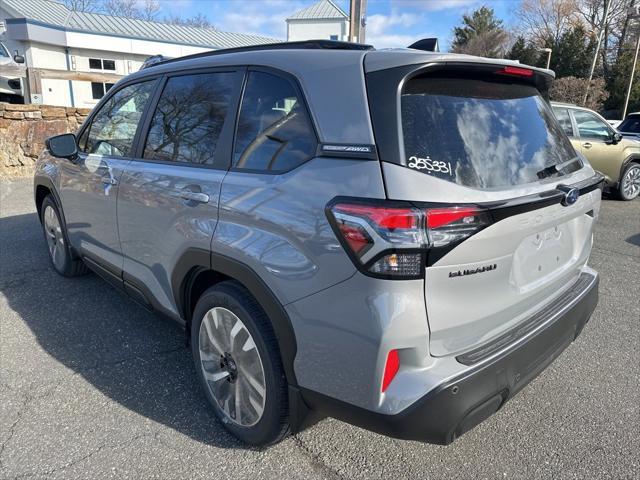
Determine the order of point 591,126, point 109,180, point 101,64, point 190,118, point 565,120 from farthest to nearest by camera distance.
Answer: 1. point 101,64
2. point 591,126
3. point 565,120
4. point 109,180
5. point 190,118

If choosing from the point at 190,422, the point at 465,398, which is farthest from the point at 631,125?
the point at 190,422

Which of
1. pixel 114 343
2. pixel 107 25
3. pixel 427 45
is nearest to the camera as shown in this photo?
pixel 427 45

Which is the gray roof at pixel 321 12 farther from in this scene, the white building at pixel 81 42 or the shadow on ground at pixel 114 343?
the shadow on ground at pixel 114 343

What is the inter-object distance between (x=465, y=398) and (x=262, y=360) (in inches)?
34.9

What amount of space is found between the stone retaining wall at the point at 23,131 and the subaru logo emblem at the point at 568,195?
11.0 meters

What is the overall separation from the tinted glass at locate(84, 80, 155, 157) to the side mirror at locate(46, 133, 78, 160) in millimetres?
102

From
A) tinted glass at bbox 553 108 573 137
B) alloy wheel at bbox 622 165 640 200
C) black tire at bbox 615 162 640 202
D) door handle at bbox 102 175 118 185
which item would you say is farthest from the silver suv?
alloy wheel at bbox 622 165 640 200

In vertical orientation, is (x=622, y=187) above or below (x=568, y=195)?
below

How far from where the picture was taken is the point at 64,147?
12.4ft

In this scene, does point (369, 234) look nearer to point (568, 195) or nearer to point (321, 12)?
point (568, 195)

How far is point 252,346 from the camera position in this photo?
2.26 m

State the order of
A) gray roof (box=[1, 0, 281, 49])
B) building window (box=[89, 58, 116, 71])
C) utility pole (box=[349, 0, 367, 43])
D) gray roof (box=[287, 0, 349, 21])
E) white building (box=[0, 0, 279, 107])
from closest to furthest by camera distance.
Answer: utility pole (box=[349, 0, 367, 43]), white building (box=[0, 0, 279, 107]), building window (box=[89, 58, 116, 71]), gray roof (box=[1, 0, 281, 49]), gray roof (box=[287, 0, 349, 21])

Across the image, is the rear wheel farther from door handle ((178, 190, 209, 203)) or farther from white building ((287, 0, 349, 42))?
white building ((287, 0, 349, 42))

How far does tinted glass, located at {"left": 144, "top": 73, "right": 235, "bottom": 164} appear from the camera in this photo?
2566mm
